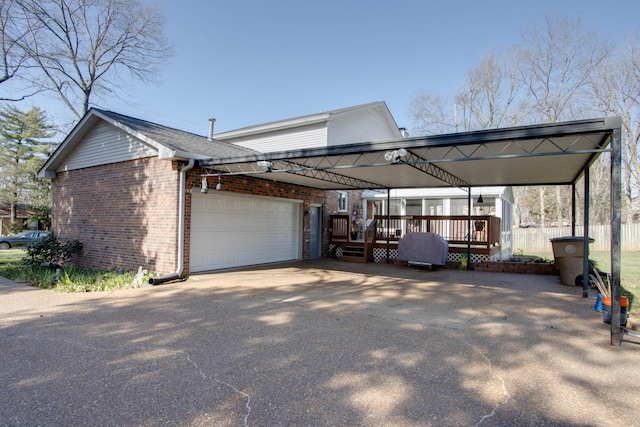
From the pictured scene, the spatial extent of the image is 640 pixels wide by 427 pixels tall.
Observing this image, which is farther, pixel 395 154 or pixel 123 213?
pixel 123 213

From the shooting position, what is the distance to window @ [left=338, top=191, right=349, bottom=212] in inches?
657

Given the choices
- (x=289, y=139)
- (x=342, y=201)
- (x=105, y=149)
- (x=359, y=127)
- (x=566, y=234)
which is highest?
(x=359, y=127)

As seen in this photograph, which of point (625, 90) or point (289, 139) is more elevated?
point (625, 90)

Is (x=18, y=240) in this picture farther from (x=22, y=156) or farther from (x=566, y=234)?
(x=566, y=234)

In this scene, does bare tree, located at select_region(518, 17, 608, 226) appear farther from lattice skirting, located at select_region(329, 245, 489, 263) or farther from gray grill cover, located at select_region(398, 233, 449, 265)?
gray grill cover, located at select_region(398, 233, 449, 265)

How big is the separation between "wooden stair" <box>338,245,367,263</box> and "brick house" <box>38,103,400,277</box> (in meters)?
1.32

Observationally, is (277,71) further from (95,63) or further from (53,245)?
(53,245)

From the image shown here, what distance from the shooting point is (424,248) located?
11383mm

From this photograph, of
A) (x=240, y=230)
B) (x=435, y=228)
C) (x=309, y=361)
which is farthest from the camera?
(x=435, y=228)

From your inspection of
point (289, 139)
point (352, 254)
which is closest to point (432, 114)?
point (289, 139)

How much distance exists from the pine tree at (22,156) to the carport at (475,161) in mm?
27097

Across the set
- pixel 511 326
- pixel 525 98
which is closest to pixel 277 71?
pixel 525 98

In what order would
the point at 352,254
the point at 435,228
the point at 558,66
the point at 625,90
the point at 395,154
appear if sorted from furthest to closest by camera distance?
the point at 558,66
the point at 625,90
the point at 352,254
the point at 435,228
the point at 395,154

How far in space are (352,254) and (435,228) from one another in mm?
3188
